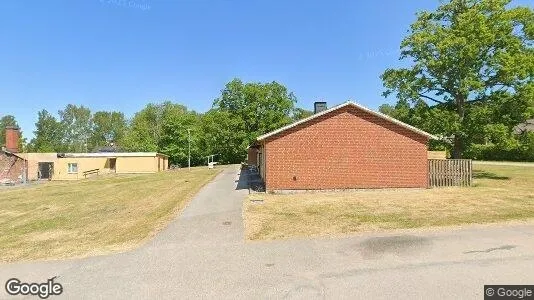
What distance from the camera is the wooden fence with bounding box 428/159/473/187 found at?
73.3 feet

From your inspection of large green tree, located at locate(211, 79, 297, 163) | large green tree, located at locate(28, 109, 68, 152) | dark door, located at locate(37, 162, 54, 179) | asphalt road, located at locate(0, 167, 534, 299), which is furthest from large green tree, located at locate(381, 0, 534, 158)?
large green tree, located at locate(28, 109, 68, 152)

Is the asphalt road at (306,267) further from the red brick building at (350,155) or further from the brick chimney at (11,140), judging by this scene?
the brick chimney at (11,140)

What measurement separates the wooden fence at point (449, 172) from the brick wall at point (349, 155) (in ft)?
3.65

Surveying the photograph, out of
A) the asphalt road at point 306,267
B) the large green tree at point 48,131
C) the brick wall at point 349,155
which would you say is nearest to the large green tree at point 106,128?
the large green tree at point 48,131

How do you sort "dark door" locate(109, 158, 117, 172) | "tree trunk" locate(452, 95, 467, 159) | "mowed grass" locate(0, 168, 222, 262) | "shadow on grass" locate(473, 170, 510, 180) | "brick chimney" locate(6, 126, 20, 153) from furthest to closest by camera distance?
1. "dark door" locate(109, 158, 117, 172)
2. "brick chimney" locate(6, 126, 20, 153)
3. "tree trunk" locate(452, 95, 467, 159)
4. "shadow on grass" locate(473, 170, 510, 180)
5. "mowed grass" locate(0, 168, 222, 262)

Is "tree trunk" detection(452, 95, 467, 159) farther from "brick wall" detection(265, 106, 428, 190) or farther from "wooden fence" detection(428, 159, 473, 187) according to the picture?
"brick wall" detection(265, 106, 428, 190)

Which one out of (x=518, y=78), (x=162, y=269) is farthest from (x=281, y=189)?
(x=518, y=78)

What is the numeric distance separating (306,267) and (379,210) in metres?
7.54

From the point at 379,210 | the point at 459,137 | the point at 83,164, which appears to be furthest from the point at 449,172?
the point at 83,164

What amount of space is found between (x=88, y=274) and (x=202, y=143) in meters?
63.8

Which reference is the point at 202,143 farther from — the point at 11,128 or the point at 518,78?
the point at 518,78

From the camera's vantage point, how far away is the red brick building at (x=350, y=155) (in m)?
21.5

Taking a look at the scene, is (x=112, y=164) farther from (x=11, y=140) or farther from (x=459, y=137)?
(x=459, y=137)

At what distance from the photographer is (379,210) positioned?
15.8m
